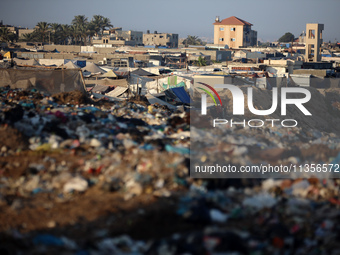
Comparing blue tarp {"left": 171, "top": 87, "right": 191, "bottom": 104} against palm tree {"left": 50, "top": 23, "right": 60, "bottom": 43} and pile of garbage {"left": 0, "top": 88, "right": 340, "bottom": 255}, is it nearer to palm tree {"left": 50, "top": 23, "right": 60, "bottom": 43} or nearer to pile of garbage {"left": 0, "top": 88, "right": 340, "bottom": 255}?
pile of garbage {"left": 0, "top": 88, "right": 340, "bottom": 255}

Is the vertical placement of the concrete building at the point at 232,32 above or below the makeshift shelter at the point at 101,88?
above

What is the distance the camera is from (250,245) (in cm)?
509

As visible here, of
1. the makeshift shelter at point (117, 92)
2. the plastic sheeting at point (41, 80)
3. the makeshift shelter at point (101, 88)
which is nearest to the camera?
the plastic sheeting at point (41, 80)

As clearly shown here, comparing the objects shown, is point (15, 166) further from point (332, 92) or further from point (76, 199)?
point (332, 92)

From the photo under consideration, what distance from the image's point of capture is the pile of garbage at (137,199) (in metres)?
5.18

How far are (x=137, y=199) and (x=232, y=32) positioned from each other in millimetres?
56404

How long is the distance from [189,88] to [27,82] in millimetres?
7285

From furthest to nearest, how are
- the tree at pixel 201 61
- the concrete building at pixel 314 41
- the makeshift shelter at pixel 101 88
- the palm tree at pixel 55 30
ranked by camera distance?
the palm tree at pixel 55 30 < the concrete building at pixel 314 41 < the tree at pixel 201 61 < the makeshift shelter at pixel 101 88

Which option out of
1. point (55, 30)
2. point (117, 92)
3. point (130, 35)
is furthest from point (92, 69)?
point (130, 35)

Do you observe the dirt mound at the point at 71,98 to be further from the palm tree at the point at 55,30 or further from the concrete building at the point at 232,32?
the concrete building at the point at 232,32

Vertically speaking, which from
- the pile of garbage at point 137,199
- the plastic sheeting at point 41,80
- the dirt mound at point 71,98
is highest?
the plastic sheeting at point 41,80

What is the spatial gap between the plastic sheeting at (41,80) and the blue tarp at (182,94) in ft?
16.0

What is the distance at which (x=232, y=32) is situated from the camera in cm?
6006

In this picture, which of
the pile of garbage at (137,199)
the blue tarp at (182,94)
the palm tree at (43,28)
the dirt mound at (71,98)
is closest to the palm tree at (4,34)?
the palm tree at (43,28)
